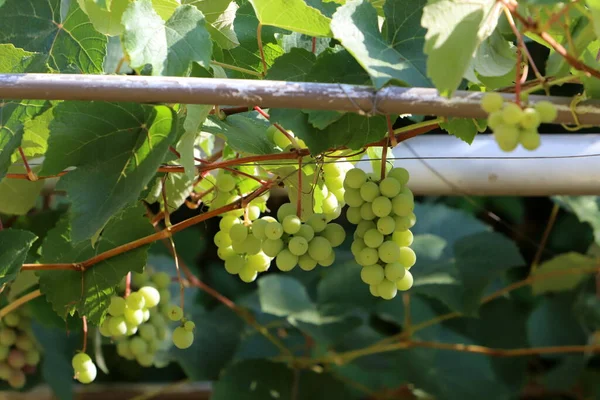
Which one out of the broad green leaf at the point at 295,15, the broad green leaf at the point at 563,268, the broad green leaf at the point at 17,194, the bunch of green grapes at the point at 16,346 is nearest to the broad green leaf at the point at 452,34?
the broad green leaf at the point at 295,15

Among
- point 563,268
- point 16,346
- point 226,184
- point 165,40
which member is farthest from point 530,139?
point 563,268

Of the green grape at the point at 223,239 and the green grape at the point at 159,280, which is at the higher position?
the green grape at the point at 223,239

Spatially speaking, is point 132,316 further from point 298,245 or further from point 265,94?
point 265,94

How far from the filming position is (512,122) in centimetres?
61

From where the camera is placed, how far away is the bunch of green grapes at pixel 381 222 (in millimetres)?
812

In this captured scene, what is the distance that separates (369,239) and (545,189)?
1.88 ft

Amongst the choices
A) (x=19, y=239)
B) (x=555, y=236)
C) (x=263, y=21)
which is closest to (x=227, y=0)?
(x=263, y=21)

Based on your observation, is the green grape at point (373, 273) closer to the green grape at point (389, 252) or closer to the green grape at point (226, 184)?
the green grape at point (389, 252)

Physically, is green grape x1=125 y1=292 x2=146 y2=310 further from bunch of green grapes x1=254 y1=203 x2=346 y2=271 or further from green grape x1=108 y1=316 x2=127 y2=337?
bunch of green grapes x1=254 y1=203 x2=346 y2=271

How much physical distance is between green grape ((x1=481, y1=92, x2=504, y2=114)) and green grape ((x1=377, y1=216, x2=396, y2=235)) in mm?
210

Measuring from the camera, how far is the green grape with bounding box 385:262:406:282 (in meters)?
0.82

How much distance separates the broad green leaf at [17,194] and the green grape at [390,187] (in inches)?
24.6

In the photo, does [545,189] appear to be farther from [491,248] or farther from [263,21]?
[263,21]

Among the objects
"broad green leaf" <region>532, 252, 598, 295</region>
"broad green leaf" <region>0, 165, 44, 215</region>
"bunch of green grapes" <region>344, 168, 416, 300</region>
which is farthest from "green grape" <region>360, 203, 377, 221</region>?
"broad green leaf" <region>532, 252, 598, 295</region>
